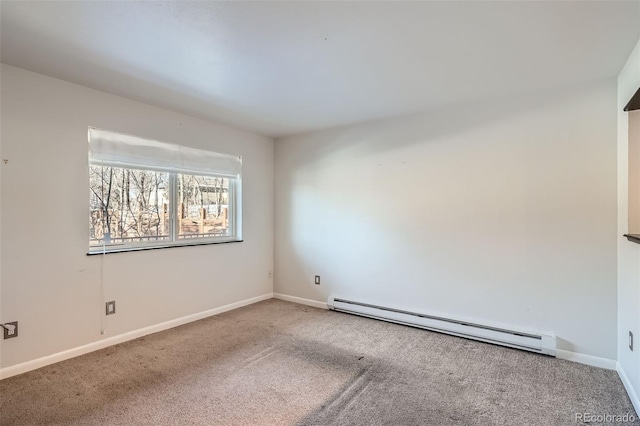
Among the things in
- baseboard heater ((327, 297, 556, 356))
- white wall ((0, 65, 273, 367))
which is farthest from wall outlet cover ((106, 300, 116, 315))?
baseboard heater ((327, 297, 556, 356))

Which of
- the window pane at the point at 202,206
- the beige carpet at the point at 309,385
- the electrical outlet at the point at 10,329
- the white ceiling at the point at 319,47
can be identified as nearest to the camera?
the white ceiling at the point at 319,47

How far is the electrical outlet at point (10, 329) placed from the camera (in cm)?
229

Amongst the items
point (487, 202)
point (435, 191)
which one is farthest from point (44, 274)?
point (487, 202)

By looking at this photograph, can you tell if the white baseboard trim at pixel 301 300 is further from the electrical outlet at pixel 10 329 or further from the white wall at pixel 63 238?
the electrical outlet at pixel 10 329

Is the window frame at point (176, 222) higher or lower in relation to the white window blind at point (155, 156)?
lower

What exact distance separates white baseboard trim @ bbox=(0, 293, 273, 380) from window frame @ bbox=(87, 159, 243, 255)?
778mm

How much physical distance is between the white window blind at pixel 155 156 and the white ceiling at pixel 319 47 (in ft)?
1.38

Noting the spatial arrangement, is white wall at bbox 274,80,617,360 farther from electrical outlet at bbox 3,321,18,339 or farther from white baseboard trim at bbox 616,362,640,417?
electrical outlet at bbox 3,321,18,339

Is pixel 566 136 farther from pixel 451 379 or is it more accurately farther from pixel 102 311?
pixel 102 311

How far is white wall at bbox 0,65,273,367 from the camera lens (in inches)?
92.2

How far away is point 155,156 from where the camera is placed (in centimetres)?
321

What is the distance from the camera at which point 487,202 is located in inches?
117

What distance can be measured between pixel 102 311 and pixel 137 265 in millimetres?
471

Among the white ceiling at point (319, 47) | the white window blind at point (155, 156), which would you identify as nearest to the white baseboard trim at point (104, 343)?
the white window blind at point (155, 156)
